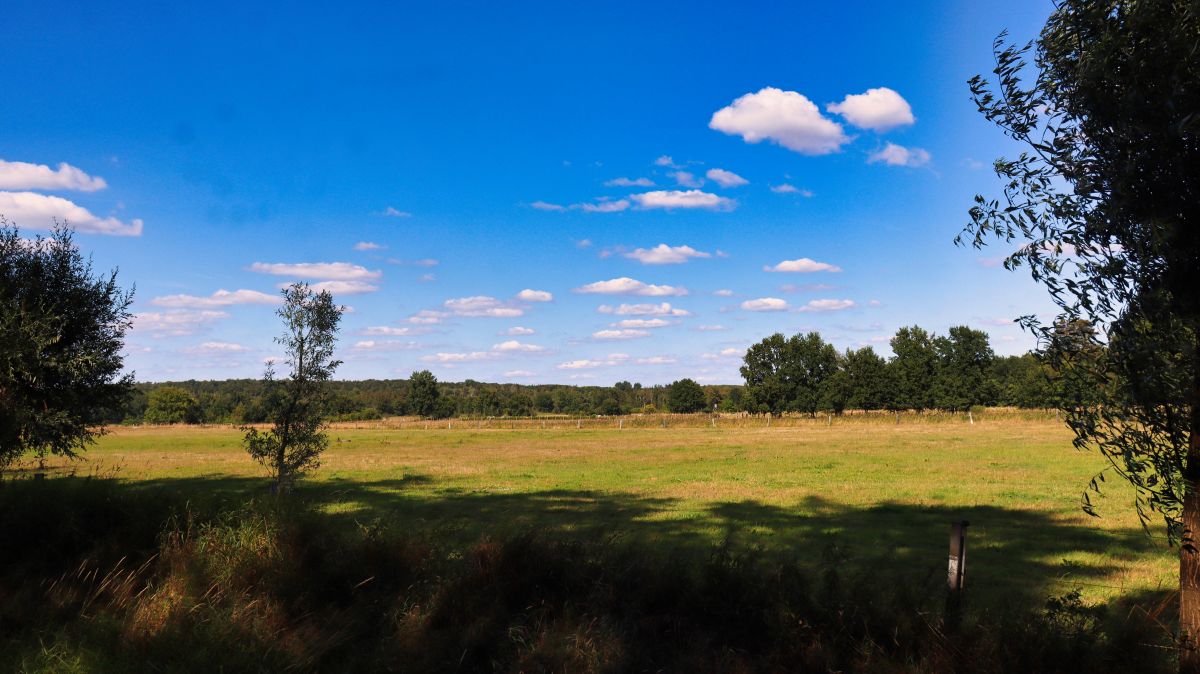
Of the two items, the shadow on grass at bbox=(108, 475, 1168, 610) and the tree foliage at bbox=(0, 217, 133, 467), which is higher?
the tree foliage at bbox=(0, 217, 133, 467)

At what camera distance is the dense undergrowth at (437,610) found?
7102 mm

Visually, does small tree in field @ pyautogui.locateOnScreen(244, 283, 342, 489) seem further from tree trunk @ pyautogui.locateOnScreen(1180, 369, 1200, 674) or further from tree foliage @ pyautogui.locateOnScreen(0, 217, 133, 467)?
tree trunk @ pyautogui.locateOnScreen(1180, 369, 1200, 674)

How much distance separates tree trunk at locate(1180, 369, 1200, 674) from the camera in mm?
5902

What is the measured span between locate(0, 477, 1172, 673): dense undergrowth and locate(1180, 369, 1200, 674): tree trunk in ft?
1.93

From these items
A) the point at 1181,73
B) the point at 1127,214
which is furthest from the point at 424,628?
the point at 1181,73

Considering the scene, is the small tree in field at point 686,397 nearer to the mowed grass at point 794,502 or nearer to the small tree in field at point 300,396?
the mowed grass at point 794,502

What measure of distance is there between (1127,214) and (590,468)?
30904 mm

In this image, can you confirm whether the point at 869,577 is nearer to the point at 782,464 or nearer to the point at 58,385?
the point at 58,385

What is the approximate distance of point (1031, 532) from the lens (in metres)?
16.7

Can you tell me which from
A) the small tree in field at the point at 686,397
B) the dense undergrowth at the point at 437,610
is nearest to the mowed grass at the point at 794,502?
the dense undergrowth at the point at 437,610

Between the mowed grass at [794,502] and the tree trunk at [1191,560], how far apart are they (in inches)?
143

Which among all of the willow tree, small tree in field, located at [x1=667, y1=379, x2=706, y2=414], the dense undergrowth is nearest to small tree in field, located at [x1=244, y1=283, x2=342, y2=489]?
the dense undergrowth

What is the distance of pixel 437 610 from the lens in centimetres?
840

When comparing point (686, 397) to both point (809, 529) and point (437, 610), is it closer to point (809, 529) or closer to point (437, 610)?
point (809, 529)
